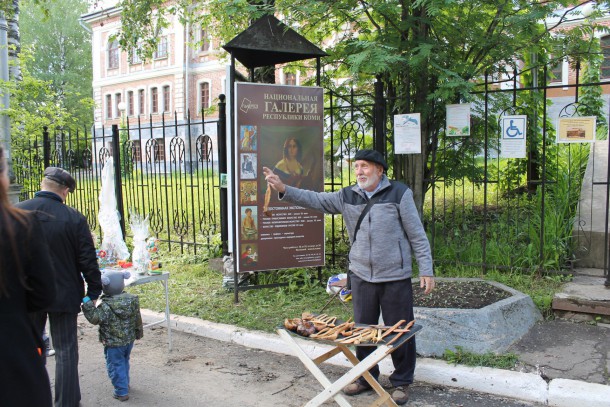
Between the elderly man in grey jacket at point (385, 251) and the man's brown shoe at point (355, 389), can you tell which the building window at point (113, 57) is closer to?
the elderly man in grey jacket at point (385, 251)

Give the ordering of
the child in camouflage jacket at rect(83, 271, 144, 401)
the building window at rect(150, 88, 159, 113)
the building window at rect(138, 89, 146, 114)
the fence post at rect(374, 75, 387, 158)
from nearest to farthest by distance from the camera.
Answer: the child in camouflage jacket at rect(83, 271, 144, 401) → the fence post at rect(374, 75, 387, 158) → the building window at rect(150, 88, 159, 113) → the building window at rect(138, 89, 146, 114)

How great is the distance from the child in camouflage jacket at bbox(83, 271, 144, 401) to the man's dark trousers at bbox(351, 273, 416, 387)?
1782mm

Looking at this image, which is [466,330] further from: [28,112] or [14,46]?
[14,46]

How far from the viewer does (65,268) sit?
3705mm

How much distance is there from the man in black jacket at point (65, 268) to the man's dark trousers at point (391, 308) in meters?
2.03

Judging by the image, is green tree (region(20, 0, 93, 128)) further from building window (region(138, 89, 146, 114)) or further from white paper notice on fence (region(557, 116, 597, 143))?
white paper notice on fence (region(557, 116, 597, 143))

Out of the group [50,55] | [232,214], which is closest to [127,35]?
[232,214]

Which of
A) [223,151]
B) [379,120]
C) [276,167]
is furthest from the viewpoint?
[223,151]

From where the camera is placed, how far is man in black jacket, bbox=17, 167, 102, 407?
366cm

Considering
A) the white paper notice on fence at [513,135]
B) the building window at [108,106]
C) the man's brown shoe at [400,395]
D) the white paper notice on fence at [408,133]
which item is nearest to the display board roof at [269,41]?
the white paper notice on fence at [408,133]

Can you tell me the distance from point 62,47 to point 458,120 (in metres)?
43.3

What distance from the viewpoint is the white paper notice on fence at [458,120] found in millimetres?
6215

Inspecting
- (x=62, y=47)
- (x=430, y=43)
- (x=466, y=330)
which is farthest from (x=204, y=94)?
(x=466, y=330)

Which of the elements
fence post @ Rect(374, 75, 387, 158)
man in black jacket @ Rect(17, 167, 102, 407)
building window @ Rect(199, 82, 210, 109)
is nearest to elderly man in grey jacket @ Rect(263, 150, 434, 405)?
man in black jacket @ Rect(17, 167, 102, 407)
